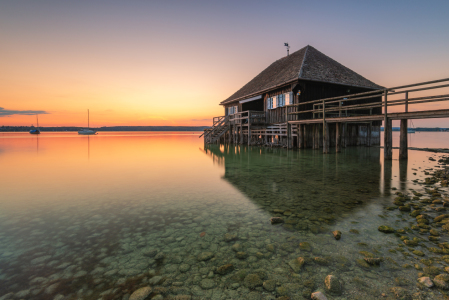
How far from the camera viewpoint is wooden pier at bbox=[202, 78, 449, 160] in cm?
1012

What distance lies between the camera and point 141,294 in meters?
2.18

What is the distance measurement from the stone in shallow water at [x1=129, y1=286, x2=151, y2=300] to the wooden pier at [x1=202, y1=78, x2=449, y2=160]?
1102cm

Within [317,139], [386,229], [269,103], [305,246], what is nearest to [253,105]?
[269,103]

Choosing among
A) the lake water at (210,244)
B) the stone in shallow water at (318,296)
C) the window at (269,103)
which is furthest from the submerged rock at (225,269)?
the window at (269,103)

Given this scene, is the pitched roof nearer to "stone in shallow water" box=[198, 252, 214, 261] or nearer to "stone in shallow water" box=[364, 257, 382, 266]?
"stone in shallow water" box=[364, 257, 382, 266]

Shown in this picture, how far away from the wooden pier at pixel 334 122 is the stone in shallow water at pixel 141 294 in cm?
1102

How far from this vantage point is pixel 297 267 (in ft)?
8.50

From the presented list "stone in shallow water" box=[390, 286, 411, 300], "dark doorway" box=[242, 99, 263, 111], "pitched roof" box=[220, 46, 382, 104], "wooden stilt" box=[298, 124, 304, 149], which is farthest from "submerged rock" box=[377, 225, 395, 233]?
"dark doorway" box=[242, 99, 263, 111]

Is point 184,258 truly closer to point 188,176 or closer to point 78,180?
point 188,176

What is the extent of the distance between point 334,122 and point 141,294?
1514 centimetres

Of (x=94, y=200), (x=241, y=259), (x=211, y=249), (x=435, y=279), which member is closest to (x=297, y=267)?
(x=241, y=259)

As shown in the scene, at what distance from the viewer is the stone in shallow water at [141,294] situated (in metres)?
2.14

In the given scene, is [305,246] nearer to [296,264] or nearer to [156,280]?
[296,264]

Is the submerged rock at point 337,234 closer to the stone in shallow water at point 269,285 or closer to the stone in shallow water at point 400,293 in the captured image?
the stone in shallow water at point 400,293
